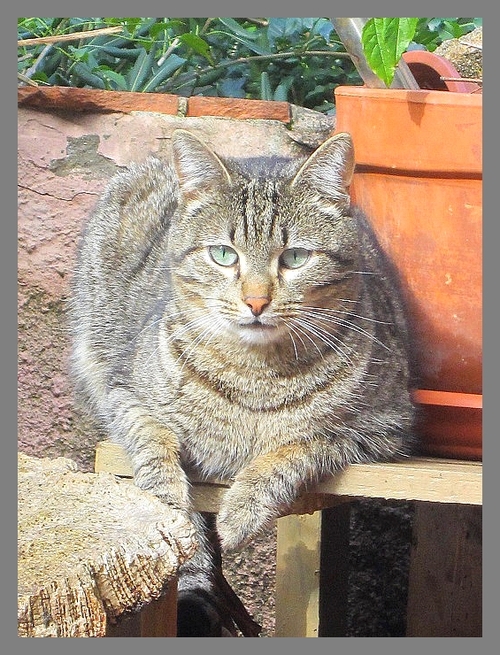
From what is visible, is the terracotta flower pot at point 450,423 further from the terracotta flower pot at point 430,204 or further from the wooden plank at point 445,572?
the wooden plank at point 445,572

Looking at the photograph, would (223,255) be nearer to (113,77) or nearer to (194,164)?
(194,164)

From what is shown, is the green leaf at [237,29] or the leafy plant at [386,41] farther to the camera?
the green leaf at [237,29]

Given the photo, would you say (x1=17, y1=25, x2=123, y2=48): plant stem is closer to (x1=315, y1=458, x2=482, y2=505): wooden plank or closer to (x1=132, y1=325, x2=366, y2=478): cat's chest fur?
(x1=132, y1=325, x2=366, y2=478): cat's chest fur

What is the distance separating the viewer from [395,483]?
1445mm

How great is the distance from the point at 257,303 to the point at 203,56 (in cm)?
68

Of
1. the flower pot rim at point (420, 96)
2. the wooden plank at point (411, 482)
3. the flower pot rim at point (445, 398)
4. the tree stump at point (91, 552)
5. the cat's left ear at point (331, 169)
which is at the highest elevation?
the flower pot rim at point (420, 96)

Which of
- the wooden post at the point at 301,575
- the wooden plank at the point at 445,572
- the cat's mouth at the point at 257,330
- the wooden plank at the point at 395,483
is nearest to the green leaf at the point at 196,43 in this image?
the cat's mouth at the point at 257,330

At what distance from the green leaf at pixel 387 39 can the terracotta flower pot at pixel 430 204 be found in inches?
2.2

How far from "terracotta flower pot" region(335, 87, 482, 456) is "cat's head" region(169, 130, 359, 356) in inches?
5.0

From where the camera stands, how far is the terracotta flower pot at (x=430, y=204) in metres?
1.47

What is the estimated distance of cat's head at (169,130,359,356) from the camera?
1373 millimetres

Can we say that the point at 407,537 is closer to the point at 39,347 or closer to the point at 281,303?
the point at 39,347

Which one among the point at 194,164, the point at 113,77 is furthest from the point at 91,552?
the point at 113,77

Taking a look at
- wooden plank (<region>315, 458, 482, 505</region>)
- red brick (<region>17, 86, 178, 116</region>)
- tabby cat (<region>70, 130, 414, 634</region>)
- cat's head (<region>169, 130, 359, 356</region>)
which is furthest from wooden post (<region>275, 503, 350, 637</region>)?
red brick (<region>17, 86, 178, 116</region>)
